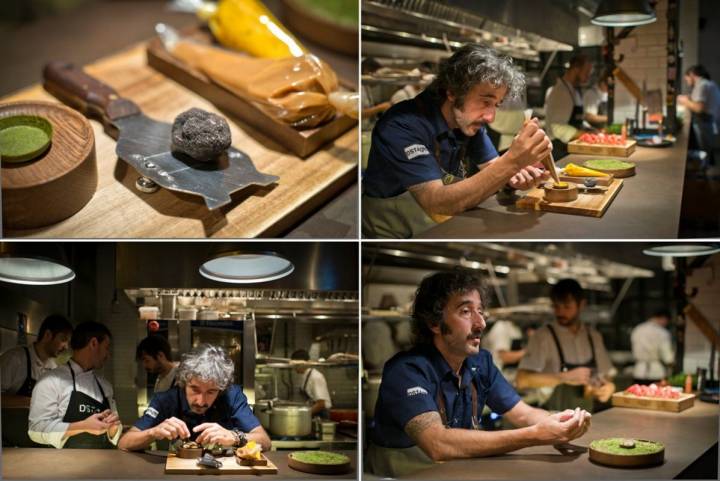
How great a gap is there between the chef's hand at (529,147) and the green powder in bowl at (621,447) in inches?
33.1

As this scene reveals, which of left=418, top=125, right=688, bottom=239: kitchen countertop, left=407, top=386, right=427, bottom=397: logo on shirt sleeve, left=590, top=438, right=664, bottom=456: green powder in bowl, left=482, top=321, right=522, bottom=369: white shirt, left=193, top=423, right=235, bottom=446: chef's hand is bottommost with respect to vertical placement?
left=590, top=438, right=664, bottom=456: green powder in bowl

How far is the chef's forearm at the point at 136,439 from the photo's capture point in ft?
9.34

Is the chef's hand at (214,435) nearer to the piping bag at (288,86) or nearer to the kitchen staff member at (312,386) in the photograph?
the kitchen staff member at (312,386)

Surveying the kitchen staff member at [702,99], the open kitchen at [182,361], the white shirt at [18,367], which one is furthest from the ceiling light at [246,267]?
the kitchen staff member at [702,99]

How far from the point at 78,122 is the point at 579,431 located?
1.67 metres

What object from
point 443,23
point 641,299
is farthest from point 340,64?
Answer: point 641,299

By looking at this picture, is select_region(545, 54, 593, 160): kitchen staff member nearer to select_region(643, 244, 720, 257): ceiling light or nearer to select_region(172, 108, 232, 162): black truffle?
select_region(643, 244, 720, 257): ceiling light

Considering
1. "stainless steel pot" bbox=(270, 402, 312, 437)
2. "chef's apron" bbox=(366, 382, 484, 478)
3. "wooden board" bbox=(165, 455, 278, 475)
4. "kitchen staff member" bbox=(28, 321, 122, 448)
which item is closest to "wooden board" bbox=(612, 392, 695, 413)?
"chef's apron" bbox=(366, 382, 484, 478)

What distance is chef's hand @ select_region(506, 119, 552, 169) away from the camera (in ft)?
9.08

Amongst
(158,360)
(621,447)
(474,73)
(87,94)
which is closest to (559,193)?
(474,73)

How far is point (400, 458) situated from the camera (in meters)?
2.86

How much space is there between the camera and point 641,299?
3012 millimetres

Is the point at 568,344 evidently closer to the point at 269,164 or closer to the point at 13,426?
the point at 269,164

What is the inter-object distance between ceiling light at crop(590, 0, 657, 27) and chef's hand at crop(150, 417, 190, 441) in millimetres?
1653
